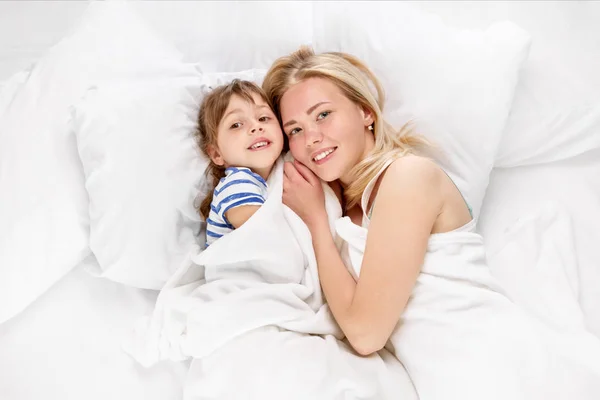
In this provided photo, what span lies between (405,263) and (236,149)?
46cm

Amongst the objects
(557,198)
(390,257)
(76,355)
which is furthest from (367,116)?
(76,355)

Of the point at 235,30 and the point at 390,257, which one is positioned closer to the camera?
the point at 390,257

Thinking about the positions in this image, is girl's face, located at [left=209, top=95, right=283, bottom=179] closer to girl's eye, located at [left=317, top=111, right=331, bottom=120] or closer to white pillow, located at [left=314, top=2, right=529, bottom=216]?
girl's eye, located at [left=317, top=111, right=331, bottom=120]

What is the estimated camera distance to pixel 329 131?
124 cm

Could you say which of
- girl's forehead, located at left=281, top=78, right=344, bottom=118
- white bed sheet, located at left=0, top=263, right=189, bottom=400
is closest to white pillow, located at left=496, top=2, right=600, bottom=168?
girl's forehead, located at left=281, top=78, right=344, bottom=118

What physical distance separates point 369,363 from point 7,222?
0.81 m

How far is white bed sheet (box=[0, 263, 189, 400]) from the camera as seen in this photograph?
1.08 m

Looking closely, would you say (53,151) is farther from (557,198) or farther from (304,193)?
(557,198)

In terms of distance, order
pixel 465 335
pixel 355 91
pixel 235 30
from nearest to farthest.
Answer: pixel 465 335, pixel 355 91, pixel 235 30

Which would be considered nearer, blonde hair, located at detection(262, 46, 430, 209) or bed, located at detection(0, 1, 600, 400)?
bed, located at detection(0, 1, 600, 400)

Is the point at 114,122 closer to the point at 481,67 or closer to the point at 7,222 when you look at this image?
the point at 7,222

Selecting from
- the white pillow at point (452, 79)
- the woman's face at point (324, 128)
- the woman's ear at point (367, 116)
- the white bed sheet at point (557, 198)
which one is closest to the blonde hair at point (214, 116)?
the woman's face at point (324, 128)

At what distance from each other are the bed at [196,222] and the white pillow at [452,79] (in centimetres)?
5

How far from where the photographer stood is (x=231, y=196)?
1.21m
